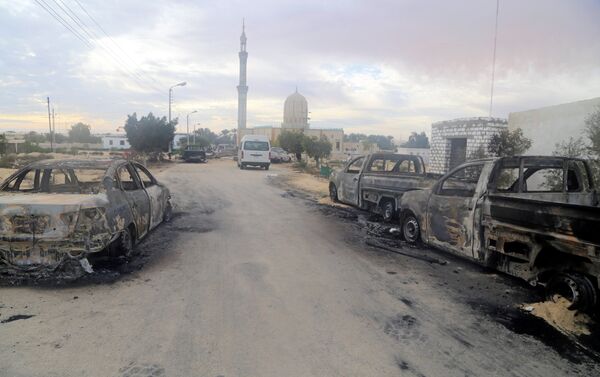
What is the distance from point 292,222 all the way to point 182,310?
18.1 ft

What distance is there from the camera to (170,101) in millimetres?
43312

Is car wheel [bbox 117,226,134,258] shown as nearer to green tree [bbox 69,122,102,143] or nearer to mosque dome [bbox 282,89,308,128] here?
mosque dome [bbox 282,89,308,128]

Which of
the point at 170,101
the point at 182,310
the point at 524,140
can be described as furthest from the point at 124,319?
the point at 170,101

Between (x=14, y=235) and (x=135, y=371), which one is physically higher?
(x=14, y=235)

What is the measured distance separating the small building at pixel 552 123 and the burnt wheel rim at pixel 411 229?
7234 mm

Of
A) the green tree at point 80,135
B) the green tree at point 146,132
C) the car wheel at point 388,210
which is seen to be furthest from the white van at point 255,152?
the green tree at point 80,135

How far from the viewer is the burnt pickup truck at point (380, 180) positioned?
9.55 metres

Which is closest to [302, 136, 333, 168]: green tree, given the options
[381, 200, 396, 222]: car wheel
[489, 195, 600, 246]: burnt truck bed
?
[381, 200, 396, 222]: car wheel

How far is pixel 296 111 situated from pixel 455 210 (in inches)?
3295

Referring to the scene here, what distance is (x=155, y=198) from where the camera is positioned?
26.1 ft

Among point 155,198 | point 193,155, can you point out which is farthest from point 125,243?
point 193,155

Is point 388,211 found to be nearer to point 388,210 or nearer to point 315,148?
point 388,210

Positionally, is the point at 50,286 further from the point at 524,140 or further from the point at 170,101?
the point at 170,101

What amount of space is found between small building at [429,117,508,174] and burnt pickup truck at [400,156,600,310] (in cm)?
995
